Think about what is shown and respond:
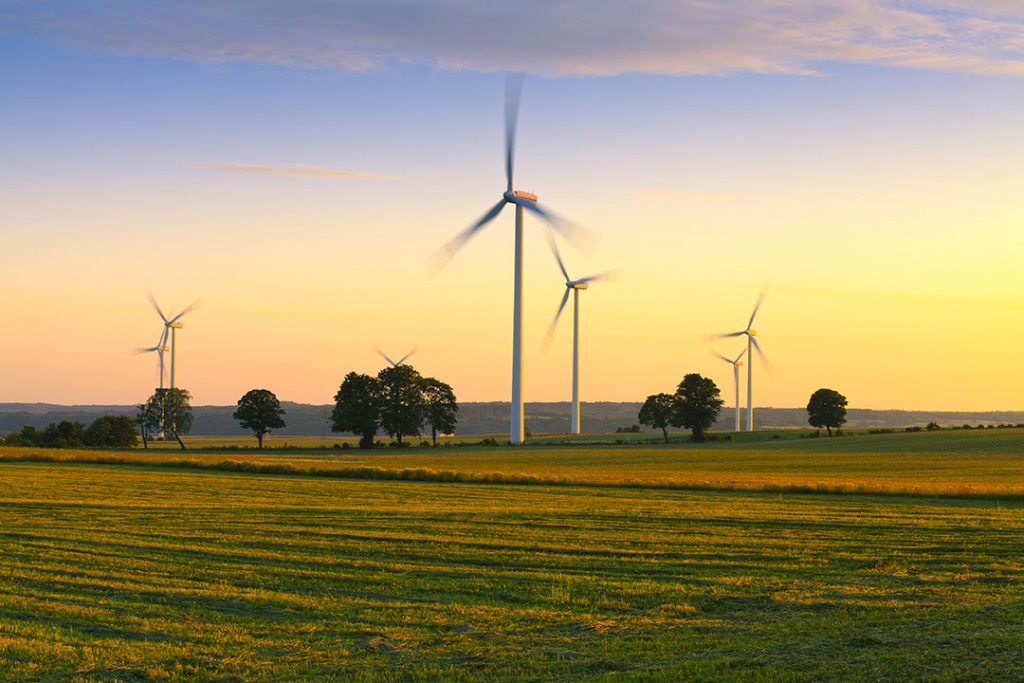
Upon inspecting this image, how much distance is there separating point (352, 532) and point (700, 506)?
49.1 feet

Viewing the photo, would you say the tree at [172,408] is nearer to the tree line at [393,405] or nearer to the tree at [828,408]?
the tree line at [393,405]

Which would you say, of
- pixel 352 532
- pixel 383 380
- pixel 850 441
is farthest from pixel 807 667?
pixel 383 380

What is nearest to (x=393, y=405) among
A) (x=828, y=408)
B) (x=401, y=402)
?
(x=401, y=402)

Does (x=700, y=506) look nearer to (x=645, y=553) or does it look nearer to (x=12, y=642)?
(x=645, y=553)

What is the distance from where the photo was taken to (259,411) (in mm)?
136625

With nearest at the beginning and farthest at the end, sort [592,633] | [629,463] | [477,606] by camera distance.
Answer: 1. [592,633]
2. [477,606]
3. [629,463]

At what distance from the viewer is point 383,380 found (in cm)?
12888

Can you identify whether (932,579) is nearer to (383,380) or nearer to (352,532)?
(352,532)

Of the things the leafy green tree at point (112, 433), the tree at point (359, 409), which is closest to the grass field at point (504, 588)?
the leafy green tree at point (112, 433)

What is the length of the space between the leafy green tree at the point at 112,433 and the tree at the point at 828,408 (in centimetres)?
7966

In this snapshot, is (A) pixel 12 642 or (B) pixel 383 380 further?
(B) pixel 383 380

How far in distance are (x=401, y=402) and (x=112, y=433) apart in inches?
1291

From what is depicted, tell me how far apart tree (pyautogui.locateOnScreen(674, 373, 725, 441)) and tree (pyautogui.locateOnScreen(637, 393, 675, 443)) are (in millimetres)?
731

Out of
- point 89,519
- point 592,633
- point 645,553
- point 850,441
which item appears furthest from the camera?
point 850,441
